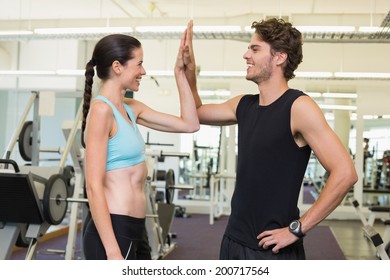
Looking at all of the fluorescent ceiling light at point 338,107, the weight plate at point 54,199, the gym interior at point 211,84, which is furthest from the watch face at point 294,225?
the fluorescent ceiling light at point 338,107

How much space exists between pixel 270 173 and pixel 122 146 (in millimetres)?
452

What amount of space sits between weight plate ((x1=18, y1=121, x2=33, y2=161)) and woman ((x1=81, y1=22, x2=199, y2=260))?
238 cm

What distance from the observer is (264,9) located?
24.1 ft

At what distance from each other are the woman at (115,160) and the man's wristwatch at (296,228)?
1.57ft

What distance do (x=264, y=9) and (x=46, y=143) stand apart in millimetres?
4535

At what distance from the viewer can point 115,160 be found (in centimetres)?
136

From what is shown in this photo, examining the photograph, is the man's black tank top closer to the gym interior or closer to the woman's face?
the woman's face

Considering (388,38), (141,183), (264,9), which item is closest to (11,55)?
(264,9)

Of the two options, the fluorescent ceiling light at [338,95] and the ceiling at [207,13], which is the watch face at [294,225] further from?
the fluorescent ceiling light at [338,95]

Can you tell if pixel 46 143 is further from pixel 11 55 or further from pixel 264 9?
pixel 264 9

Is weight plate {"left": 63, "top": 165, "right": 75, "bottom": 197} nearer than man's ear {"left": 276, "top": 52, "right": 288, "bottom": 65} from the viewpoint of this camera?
No

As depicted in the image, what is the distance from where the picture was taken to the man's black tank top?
1355 millimetres

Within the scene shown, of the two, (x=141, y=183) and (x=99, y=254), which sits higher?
(x=141, y=183)

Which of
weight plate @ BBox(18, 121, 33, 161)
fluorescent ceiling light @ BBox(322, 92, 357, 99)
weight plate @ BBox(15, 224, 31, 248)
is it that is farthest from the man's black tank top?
fluorescent ceiling light @ BBox(322, 92, 357, 99)
